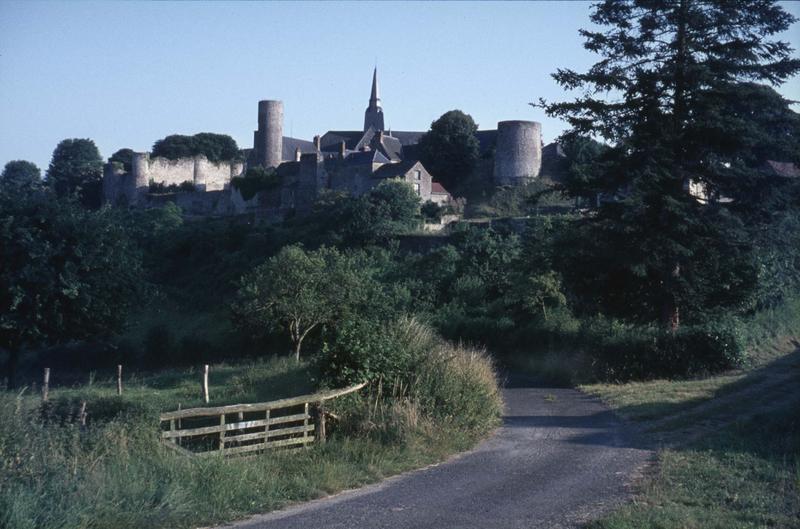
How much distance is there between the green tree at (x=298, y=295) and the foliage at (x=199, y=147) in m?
61.7

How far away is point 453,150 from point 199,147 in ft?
125

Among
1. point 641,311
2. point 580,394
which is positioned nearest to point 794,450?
point 580,394

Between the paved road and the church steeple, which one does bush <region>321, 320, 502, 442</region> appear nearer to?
the paved road

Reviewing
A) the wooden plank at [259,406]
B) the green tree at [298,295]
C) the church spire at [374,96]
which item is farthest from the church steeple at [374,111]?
the wooden plank at [259,406]

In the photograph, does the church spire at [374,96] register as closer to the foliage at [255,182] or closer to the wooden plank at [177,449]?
the foliage at [255,182]

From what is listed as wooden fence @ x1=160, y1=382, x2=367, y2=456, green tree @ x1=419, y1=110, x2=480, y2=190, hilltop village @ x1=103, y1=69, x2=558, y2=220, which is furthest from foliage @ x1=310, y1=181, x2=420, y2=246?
wooden fence @ x1=160, y1=382, x2=367, y2=456

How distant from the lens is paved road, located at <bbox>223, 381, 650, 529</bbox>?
859 centimetres

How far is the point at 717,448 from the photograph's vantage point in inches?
450

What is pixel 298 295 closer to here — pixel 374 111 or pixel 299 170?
pixel 299 170

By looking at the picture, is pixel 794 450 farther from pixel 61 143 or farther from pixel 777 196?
pixel 61 143

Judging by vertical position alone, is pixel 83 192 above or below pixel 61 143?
below

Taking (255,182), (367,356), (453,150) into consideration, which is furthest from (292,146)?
(367,356)

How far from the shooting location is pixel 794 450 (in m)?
11.2

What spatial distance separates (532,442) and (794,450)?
3.56 metres
